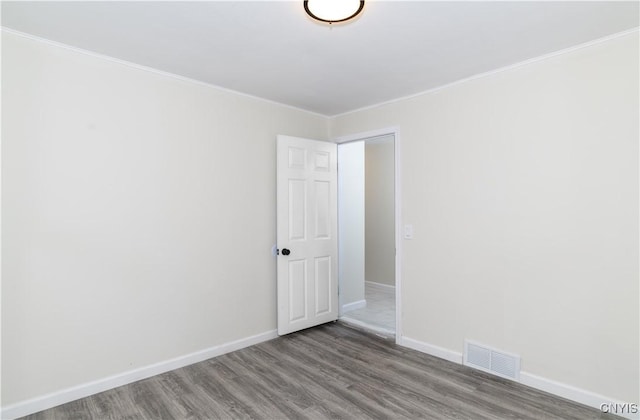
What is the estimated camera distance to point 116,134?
2.67 metres

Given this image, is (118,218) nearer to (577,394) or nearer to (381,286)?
(577,394)

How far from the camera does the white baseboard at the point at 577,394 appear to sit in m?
2.27

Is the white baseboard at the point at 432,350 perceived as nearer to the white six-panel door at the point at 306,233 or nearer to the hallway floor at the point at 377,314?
the hallway floor at the point at 377,314

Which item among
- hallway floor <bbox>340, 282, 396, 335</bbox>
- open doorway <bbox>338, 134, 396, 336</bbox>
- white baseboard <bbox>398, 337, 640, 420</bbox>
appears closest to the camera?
white baseboard <bbox>398, 337, 640, 420</bbox>

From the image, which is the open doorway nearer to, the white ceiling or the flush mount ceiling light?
the white ceiling

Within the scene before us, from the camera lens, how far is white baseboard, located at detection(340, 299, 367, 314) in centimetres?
451

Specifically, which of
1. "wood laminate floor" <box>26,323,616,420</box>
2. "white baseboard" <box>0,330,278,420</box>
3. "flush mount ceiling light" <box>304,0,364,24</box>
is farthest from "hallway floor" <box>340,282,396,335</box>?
"flush mount ceiling light" <box>304,0,364,24</box>

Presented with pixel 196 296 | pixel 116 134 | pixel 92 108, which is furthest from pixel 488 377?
pixel 92 108

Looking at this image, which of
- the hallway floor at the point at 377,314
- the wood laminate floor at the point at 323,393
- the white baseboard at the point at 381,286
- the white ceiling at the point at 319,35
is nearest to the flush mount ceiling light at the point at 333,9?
the white ceiling at the point at 319,35

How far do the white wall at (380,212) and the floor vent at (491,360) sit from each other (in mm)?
2760

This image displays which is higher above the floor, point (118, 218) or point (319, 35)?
point (319, 35)

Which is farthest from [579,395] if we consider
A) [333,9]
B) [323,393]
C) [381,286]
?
[381,286]

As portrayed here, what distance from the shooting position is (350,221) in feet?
15.2

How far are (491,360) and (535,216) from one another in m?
1.22
